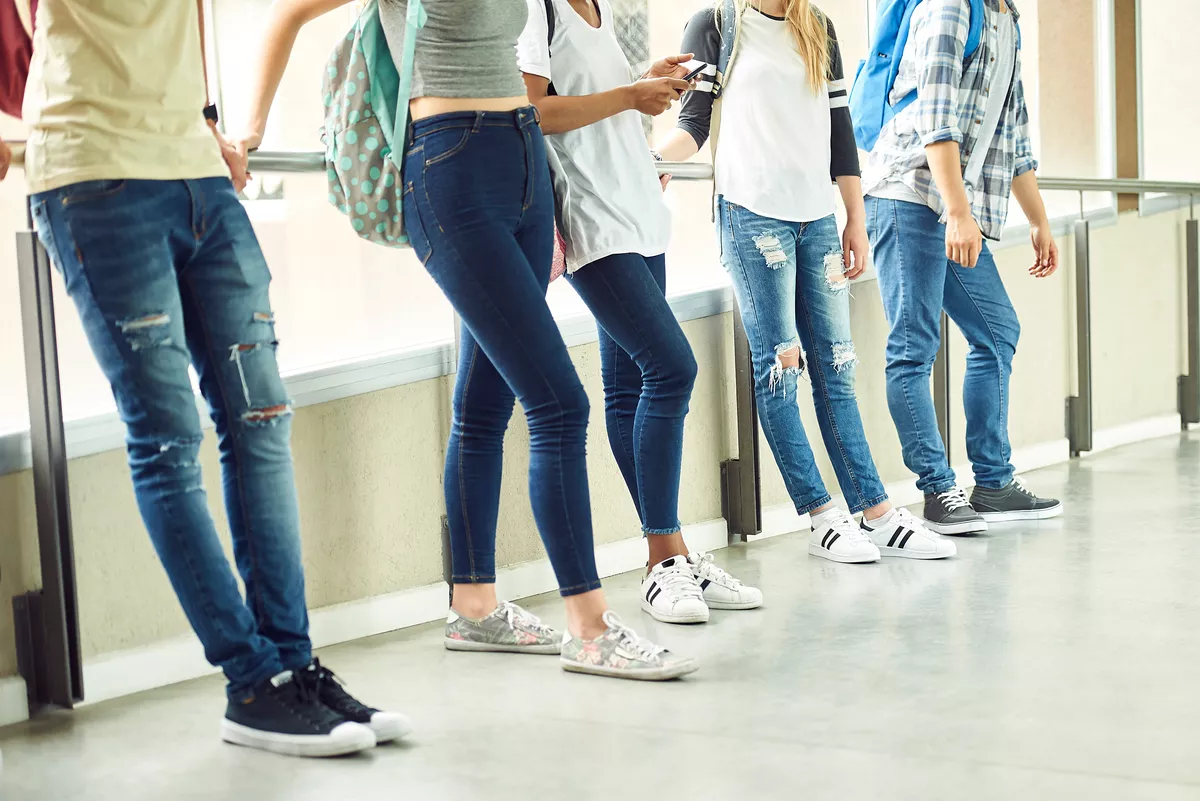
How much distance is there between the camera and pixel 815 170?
9.95ft

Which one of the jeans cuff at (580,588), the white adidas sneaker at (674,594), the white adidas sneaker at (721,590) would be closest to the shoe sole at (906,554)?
the white adidas sneaker at (721,590)

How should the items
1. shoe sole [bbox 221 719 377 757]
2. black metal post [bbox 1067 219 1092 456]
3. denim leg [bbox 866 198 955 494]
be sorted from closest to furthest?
shoe sole [bbox 221 719 377 757] < denim leg [bbox 866 198 955 494] < black metal post [bbox 1067 219 1092 456]

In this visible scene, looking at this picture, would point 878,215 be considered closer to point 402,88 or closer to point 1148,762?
point 402,88

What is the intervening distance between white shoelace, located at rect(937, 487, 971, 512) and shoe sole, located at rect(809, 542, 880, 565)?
389 mm

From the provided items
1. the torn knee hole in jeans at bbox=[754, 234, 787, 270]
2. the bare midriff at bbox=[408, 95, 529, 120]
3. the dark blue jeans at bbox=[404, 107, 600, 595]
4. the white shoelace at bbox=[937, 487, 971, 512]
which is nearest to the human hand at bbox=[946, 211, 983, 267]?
the torn knee hole in jeans at bbox=[754, 234, 787, 270]

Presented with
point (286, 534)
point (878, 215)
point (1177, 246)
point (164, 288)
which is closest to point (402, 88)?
point (164, 288)

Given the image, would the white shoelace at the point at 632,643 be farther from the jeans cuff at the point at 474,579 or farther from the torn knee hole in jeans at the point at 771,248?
the torn knee hole in jeans at the point at 771,248

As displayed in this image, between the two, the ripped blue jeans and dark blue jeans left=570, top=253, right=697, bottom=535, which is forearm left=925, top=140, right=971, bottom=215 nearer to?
the ripped blue jeans

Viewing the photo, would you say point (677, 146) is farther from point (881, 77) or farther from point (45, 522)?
point (45, 522)

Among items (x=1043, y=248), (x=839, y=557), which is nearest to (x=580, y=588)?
(x=839, y=557)

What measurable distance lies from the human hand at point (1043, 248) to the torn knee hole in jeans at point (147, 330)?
8.57ft

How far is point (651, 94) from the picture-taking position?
229 cm

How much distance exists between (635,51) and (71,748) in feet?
7.52

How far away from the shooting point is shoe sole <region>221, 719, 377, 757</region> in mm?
1800
